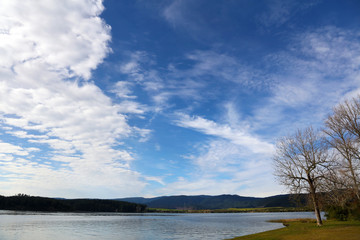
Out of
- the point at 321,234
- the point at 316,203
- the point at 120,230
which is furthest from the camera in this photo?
the point at 120,230

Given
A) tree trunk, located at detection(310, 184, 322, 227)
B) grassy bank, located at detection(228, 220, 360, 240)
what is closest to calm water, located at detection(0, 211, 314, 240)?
grassy bank, located at detection(228, 220, 360, 240)

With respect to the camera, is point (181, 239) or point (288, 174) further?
point (181, 239)

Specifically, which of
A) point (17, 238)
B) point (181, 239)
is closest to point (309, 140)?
point (181, 239)

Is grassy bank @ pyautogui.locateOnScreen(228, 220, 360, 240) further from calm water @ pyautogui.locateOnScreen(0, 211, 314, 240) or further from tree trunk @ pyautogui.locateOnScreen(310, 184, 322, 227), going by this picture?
calm water @ pyautogui.locateOnScreen(0, 211, 314, 240)

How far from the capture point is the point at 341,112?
35.5 meters

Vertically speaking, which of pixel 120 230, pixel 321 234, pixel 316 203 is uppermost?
pixel 316 203

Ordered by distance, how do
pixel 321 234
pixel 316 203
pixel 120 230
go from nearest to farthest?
pixel 321 234 → pixel 316 203 → pixel 120 230

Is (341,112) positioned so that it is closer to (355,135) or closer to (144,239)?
(355,135)

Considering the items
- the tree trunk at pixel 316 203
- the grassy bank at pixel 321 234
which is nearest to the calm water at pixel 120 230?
the grassy bank at pixel 321 234

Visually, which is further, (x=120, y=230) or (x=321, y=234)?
(x=120, y=230)

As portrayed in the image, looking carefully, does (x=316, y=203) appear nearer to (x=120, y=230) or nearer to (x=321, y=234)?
(x=321, y=234)

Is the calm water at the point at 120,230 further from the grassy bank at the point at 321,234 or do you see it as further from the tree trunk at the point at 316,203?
the tree trunk at the point at 316,203

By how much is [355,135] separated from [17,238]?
192 ft

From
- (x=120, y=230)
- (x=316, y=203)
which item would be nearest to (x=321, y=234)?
(x=316, y=203)
